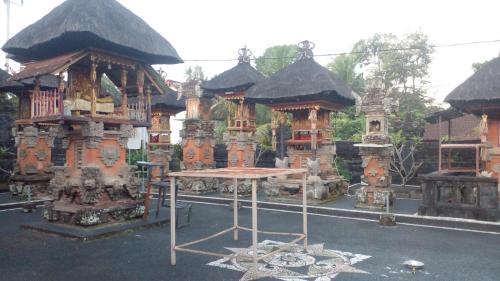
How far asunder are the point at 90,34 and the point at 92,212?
3.99 m

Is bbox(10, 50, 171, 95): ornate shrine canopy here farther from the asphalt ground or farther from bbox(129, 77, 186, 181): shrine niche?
bbox(129, 77, 186, 181): shrine niche

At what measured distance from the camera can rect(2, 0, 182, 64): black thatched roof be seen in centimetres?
A: 873

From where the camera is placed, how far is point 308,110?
14312 millimetres

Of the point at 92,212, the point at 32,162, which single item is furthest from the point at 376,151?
the point at 32,162

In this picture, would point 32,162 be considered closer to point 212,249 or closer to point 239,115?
point 239,115

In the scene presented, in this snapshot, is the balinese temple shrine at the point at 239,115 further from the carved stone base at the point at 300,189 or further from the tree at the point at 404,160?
the tree at the point at 404,160

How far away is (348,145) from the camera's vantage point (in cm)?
1827

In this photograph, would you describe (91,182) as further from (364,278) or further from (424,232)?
(424,232)

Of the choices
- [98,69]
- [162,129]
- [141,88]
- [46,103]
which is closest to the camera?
[46,103]

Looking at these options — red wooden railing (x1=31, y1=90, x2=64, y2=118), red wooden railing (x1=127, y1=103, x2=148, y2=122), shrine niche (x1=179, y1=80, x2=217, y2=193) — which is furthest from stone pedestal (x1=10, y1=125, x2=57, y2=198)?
red wooden railing (x1=127, y1=103, x2=148, y2=122)

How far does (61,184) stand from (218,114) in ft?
62.9

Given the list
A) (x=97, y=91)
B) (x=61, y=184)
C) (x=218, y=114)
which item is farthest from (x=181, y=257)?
(x=218, y=114)

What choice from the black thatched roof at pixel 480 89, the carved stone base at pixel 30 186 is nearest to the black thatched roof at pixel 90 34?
the carved stone base at pixel 30 186

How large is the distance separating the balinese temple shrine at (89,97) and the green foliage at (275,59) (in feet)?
66.3
